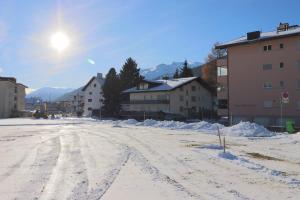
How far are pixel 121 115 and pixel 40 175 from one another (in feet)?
220

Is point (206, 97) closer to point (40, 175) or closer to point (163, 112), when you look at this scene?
point (163, 112)

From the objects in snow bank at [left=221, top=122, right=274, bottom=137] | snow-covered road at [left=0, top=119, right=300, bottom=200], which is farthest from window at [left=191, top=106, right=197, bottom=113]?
snow-covered road at [left=0, top=119, right=300, bottom=200]

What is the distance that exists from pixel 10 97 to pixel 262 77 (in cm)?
8929

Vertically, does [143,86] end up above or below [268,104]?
above

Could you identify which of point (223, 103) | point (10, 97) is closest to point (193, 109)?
point (223, 103)

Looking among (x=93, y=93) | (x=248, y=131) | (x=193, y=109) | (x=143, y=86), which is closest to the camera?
(x=248, y=131)

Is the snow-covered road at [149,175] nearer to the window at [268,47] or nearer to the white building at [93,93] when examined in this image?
the window at [268,47]

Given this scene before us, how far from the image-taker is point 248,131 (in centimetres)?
Answer: 3008

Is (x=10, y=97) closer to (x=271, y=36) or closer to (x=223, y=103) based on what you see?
(x=223, y=103)

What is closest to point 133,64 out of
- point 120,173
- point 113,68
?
point 113,68

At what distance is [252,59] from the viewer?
1991 inches

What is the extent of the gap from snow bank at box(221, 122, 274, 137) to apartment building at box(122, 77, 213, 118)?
39.7 meters

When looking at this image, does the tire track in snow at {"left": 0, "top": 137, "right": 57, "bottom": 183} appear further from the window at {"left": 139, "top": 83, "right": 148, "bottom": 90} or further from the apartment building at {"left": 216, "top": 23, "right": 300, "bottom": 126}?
the window at {"left": 139, "top": 83, "right": 148, "bottom": 90}

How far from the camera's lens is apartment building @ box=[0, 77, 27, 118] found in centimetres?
11365
